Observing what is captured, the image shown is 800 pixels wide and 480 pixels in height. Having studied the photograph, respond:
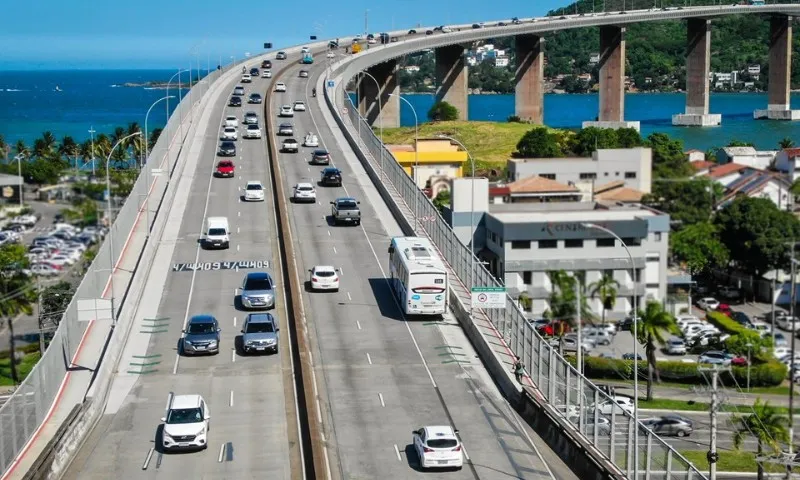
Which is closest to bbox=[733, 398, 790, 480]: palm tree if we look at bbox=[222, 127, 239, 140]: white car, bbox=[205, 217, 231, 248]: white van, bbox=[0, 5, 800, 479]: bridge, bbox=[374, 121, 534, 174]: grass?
bbox=[0, 5, 800, 479]: bridge

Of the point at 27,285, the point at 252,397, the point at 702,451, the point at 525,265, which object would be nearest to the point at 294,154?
the point at 27,285

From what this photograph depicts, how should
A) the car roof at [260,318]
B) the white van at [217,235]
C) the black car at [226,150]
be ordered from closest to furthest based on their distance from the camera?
the car roof at [260,318], the white van at [217,235], the black car at [226,150]

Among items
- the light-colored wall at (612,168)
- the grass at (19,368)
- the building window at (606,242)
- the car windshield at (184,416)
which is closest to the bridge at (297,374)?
the car windshield at (184,416)

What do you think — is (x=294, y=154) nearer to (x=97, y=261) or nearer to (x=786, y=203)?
(x=97, y=261)

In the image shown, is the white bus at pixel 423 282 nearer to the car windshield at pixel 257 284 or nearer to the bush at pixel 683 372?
the car windshield at pixel 257 284

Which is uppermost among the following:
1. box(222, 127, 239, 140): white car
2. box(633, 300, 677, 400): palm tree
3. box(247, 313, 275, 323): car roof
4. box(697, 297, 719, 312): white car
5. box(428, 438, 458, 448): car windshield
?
box(697, 297, 719, 312): white car

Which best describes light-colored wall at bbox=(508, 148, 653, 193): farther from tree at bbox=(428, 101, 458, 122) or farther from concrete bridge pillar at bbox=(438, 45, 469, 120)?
concrete bridge pillar at bbox=(438, 45, 469, 120)
